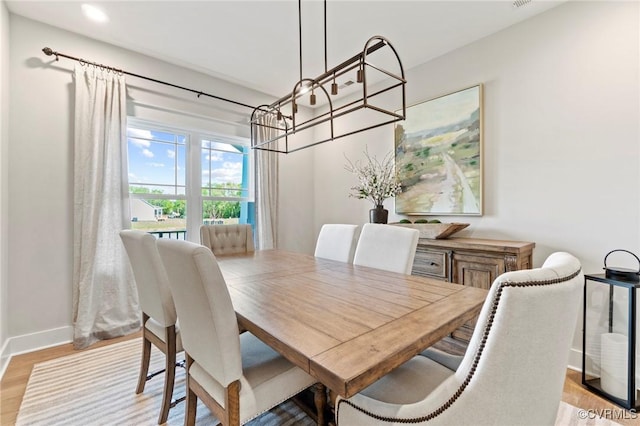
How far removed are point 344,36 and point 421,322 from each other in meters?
2.61

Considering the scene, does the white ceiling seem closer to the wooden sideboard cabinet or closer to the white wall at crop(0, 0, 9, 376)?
the white wall at crop(0, 0, 9, 376)

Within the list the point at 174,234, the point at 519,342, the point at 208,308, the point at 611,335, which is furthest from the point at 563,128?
the point at 174,234

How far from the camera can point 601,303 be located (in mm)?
1980

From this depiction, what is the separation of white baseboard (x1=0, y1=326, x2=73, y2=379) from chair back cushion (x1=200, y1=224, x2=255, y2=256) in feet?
4.81

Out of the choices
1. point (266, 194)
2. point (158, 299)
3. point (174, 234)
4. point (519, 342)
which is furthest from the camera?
point (266, 194)

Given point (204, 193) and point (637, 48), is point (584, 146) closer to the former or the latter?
point (637, 48)

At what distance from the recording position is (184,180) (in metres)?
3.38

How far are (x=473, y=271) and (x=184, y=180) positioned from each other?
3.16 metres

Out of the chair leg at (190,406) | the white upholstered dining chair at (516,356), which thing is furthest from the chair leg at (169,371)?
the white upholstered dining chair at (516,356)

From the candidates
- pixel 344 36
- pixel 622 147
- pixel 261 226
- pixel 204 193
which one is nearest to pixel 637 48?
pixel 622 147

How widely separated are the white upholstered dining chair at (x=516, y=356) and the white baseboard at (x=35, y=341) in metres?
3.13

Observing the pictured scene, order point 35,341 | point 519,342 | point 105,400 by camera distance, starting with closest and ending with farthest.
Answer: point 519,342 → point 105,400 → point 35,341

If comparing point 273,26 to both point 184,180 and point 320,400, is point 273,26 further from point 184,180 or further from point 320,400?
point 320,400

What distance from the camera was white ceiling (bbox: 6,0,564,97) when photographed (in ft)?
7.41
